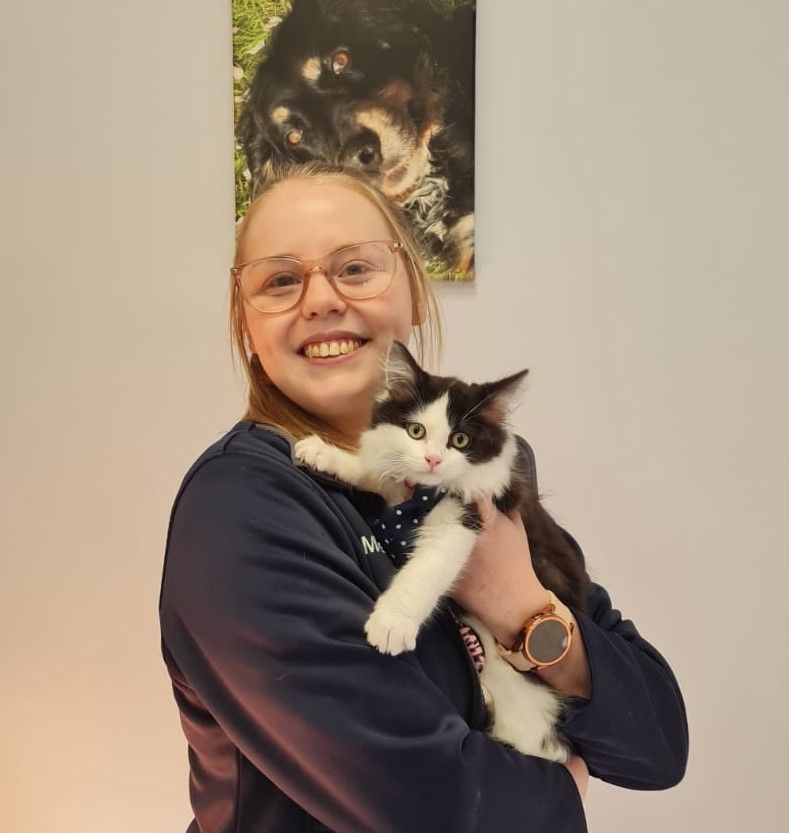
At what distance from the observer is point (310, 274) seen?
1.13 m

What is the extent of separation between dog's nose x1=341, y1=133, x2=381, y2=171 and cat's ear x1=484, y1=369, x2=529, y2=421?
41.7 inches

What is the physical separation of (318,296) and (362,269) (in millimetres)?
122

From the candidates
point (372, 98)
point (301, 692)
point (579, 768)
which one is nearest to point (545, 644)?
point (579, 768)

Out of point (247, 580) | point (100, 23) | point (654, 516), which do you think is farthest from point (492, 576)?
point (100, 23)

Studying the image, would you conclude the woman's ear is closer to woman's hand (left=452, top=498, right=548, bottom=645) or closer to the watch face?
woman's hand (left=452, top=498, right=548, bottom=645)

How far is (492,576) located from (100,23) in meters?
1.96

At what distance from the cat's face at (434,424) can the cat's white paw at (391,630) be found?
286 mm

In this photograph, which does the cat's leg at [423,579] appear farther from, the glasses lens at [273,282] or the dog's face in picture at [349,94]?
the dog's face in picture at [349,94]

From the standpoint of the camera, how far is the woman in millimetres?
760

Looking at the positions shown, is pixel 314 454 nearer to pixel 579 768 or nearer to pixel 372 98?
pixel 579 768

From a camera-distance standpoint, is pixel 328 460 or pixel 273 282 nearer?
pixel 328 460

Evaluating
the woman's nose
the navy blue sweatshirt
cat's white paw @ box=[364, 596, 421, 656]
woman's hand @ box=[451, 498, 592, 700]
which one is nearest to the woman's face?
the woman's nose

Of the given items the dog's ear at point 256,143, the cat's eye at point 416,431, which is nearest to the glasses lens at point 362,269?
the cat's eye at point 416,431

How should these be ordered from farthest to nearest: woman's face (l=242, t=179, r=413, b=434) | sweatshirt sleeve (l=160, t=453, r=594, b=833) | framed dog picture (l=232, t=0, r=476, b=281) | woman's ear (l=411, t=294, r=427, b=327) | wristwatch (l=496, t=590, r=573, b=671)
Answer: framed dog picture (l=232, t=0, r=476, b=281)
woman's ear (l=411, t=294, r=427, b=327)
woman's face (l=242, t=179, r=413, b=434)
wristwatch (l=496, t=590, r=573, b=671)
sweatshirt sleeve (l=160, t=453, r=594, b=833)
